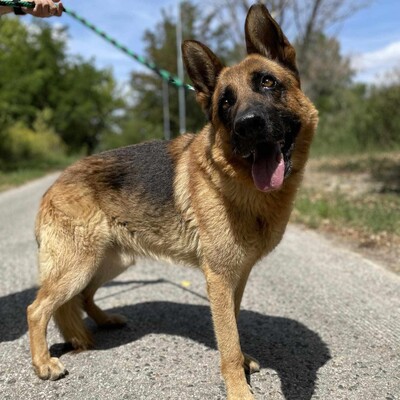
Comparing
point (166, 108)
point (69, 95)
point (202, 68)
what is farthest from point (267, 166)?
point (69, 95)

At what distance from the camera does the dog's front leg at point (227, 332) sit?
2762 mm

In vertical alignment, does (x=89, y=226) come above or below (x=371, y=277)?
above

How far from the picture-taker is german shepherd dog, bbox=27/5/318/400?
284 centimetres

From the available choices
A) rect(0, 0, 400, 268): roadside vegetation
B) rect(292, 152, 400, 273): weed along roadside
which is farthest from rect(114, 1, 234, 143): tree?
rect(292, 152, 400, 273): weed along roadside

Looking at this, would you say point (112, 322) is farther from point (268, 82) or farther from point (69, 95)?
point (69, 95)

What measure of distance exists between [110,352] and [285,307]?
1.72 meters

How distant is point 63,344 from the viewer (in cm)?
359

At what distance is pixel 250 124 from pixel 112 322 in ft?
7.70

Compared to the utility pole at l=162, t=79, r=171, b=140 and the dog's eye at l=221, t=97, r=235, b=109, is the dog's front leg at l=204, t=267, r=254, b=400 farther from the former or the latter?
the utility pole at l=162, t=79, r=171, b=140

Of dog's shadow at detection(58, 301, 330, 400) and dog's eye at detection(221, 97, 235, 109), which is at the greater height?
dog's eye at detection(221, 97, 235, 109)

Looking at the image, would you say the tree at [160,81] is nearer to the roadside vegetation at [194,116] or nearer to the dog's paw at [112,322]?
the roadside vegetation at [194,116]

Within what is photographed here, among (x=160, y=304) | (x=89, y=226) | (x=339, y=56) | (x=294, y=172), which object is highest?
(x=339, y=56)

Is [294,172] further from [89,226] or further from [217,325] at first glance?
[89,226]

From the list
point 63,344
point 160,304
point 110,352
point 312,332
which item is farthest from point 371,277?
point 63,344
